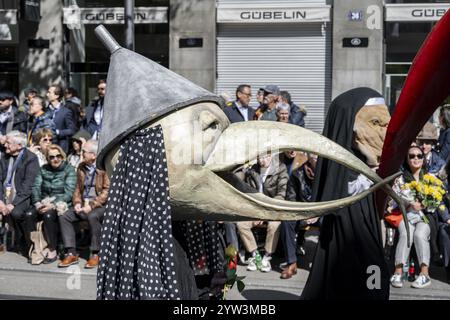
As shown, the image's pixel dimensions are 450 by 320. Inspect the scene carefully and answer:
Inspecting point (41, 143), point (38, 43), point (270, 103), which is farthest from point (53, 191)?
point (38, 43)

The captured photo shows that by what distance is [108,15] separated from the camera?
671 inches

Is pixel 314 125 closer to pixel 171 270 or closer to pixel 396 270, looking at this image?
pixel 396 270

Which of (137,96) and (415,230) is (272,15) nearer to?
(415,230)

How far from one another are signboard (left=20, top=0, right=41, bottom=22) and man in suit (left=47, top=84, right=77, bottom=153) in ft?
16.3

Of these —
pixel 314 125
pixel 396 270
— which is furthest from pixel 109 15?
pixel 396 270

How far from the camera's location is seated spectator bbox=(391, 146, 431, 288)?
8.61m

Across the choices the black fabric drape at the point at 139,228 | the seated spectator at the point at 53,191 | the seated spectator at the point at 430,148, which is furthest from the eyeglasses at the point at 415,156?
the black fabric drape at the point at 139,228

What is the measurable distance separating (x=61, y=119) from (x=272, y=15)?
20.5ft

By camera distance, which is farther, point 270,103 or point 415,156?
point 270,103

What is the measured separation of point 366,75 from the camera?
16.0m

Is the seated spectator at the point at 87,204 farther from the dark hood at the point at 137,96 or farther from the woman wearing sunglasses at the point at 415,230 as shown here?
the dark hood at the point at 137,96

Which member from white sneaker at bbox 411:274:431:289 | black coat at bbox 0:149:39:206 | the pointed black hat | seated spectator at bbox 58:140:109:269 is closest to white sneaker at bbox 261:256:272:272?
white sneaker at bbox 411:274:431:289

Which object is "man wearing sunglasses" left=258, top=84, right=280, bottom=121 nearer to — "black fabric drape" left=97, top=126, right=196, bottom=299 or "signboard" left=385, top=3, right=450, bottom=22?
"signboard" left=385, top=3, right=450, bottom=22

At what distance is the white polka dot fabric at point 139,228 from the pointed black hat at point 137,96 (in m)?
0.07
